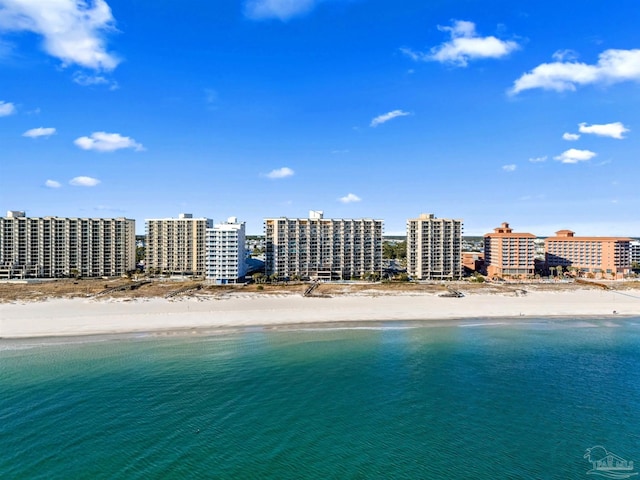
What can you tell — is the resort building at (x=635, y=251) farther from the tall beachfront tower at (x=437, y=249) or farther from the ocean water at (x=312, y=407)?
the ocean water at (x=312, y=407)

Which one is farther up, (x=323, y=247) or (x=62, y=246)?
(x=62, y=246)

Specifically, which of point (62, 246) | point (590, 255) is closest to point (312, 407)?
point (62, 246)

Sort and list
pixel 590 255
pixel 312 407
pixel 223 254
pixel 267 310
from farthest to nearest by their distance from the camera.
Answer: pixel 590 255 → pixel 223 254 → pixel 267 310 → pixel 312 407

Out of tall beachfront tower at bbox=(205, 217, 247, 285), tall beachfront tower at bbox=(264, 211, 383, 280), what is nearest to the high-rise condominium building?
tall beachfront tower at bbox=(205, 217, 247, 285)

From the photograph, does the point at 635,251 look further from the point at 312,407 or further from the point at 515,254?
the point at 312,407

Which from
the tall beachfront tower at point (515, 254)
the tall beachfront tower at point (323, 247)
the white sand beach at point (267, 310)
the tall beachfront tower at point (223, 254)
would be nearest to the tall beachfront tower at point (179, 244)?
the tall beachfront tower at point (223, 254)

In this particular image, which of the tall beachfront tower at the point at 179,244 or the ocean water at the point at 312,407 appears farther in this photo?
the tall beachfront tower at the point at 179,244
